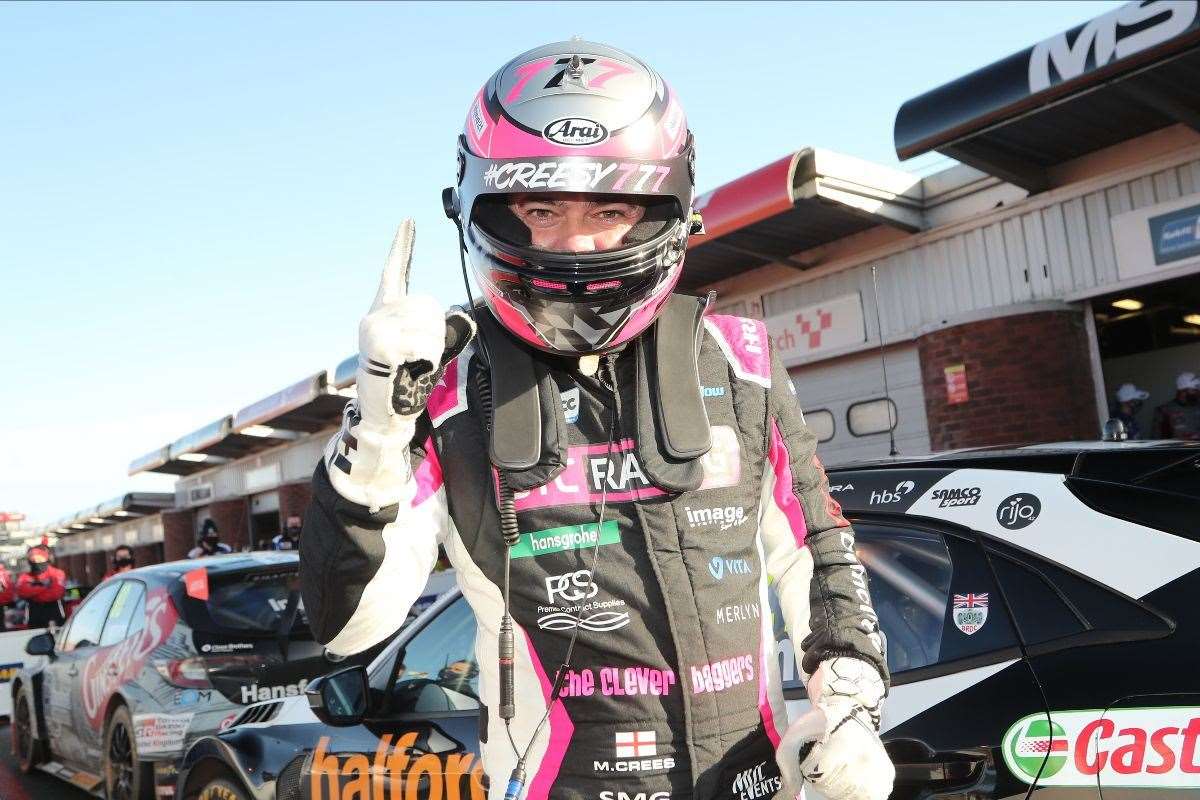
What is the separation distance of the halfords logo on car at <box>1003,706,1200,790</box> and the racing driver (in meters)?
0.64

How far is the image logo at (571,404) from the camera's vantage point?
6.25ft

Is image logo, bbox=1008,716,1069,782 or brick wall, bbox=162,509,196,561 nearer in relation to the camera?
image logo, bbox=1008,716,1069,782

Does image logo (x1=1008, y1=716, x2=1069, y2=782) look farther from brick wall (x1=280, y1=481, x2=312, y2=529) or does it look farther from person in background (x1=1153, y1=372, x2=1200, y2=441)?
brick wall (x1=280, y1=481, x2=312, y2=529)

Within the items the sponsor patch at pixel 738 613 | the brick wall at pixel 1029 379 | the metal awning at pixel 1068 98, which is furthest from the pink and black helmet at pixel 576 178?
the brick wall at pixel 1029 379

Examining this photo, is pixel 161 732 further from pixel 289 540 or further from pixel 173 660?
pixel 289 540

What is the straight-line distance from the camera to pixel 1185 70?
7.00 metres

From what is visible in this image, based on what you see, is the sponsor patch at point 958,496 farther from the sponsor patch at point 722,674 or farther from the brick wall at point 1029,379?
the brick wall at point 1029,379

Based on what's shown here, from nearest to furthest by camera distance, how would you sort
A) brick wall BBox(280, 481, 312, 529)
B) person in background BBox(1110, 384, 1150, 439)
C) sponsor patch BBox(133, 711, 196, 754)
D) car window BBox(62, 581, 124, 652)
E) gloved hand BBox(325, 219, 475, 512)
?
gloved hand BBox(325, 219, 475, 512) → sponsor patch BBox(133, 711, 196, 754) → car window BBox(62, 581, 124, 652) → person in background BBox(1110, 384, 1150, 439) → brick wall BBox(280, 481, 312, 529)

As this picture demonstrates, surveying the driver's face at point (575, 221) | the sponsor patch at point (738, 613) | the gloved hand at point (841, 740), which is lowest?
the gloved hand at point (841, 740)

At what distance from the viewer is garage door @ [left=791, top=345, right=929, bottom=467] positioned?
10.1 metres

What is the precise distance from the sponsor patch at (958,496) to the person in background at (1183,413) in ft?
25.3

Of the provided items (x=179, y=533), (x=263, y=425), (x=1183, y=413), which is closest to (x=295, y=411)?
(x=263, y=425)

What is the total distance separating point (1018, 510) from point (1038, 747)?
575 millimetres

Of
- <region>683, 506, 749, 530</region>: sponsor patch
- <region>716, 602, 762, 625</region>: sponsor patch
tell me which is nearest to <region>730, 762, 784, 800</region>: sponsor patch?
<region>716, 602, 762, 625</region>: sponsor patch
